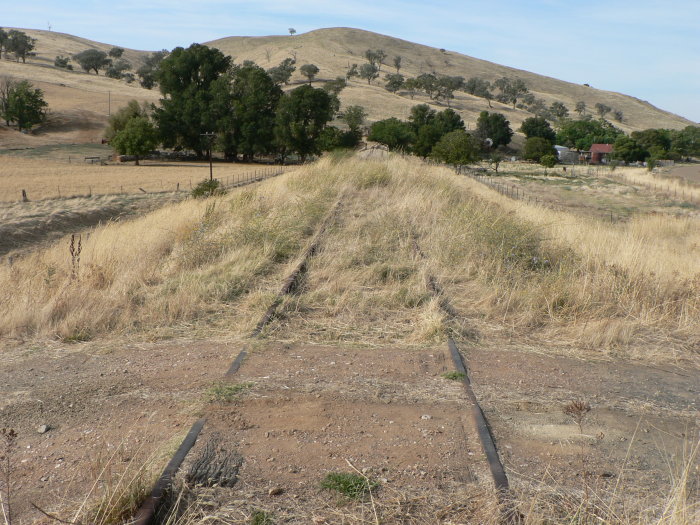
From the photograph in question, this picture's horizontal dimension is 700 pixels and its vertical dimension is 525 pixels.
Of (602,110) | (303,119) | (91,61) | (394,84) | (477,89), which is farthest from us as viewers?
(602,110)

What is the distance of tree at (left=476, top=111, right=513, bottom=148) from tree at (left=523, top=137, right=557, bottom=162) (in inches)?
412

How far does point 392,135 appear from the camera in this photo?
69.9m

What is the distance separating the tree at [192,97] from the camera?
71375mm

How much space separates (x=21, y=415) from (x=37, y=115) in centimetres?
8802

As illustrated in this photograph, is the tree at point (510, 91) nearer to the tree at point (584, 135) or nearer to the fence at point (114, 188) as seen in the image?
the tree at point (584, 135)

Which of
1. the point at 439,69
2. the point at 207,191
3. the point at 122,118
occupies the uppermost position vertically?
the point at 439,69

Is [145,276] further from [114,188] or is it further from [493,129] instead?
[493,129]

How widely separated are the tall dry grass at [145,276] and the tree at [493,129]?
90.5m

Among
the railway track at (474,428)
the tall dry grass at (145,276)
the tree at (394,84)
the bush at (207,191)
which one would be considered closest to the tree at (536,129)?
the tree at (394,84)

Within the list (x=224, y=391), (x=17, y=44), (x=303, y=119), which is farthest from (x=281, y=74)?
(x=224, y=391)

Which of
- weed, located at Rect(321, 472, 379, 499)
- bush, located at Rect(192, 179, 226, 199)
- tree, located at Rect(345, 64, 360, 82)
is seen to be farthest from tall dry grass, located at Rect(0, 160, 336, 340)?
tree, located at Rect(345, 64, 360, 82)

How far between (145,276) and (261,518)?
253 inches

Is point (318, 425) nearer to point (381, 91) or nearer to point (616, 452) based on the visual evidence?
point (616, 452)

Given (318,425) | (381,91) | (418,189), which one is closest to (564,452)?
(318,425)
